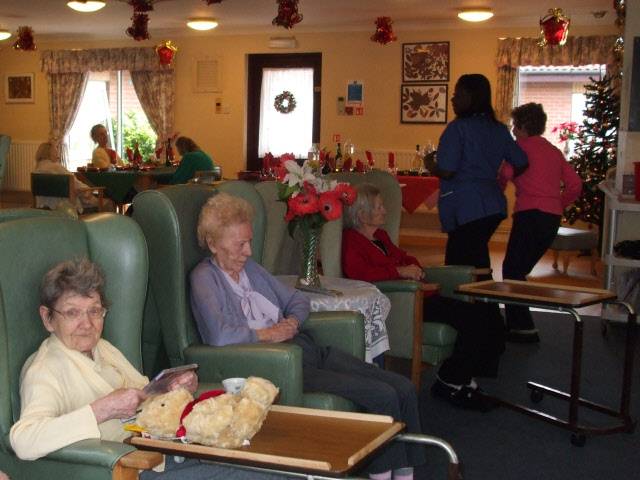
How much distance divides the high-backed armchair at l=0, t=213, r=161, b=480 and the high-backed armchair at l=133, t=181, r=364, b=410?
45 centimetres

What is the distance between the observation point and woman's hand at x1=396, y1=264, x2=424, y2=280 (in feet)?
14.1

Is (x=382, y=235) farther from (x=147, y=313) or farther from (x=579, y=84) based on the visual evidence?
(x=579, y=84)

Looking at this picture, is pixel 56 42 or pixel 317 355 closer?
pixel 317 355

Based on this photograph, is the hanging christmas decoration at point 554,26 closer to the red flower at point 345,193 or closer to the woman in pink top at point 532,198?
the woman in pink top at point 532,198

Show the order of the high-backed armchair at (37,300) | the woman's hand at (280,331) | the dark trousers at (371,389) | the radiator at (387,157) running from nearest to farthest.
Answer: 1. the high-backed armchair at (37,300)
2. the dark trousers at (371,389)
3. the woman's hand at (280,331)
4. the radiator at (387,157)

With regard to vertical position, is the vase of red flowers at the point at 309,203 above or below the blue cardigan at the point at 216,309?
above

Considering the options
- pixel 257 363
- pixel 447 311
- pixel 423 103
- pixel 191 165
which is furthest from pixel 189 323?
pixel 423 103

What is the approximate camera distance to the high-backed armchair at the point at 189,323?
8.95 ft

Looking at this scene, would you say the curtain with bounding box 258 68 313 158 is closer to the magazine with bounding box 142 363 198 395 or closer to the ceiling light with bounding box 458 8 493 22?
the ceiling light with bounding box 458 8 493 22

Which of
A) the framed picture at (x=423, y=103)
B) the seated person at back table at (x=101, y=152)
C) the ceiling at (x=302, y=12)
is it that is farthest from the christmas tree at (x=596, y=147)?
the seated person at back table at (x=101, y=152)

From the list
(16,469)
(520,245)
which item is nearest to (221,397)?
(16,469)

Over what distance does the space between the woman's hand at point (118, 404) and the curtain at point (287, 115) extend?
10.1 m

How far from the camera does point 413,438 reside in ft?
6.58

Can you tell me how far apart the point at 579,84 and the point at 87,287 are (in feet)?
32.7
